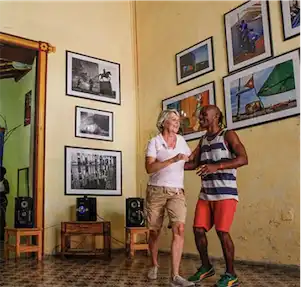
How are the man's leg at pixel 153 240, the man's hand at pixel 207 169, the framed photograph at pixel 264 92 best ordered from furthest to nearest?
the framed photograph at pixel 264 92 < the man's leg at pixel 153 240 < the man's hand at pixel 207 169

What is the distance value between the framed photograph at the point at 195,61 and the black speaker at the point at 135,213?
1622 mm

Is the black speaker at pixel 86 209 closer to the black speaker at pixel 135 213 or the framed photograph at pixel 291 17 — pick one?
the black speaker at pixel 135 213

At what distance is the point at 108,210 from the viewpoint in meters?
5.18

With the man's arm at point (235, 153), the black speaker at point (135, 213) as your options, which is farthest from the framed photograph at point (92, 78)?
the man's arm at point (235, 153)

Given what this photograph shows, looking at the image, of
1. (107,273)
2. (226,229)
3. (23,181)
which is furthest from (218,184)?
(23,181)

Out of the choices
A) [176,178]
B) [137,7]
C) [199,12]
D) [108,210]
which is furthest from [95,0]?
[176,178]

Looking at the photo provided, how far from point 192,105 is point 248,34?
3.51ft

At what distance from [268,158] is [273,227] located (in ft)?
2.15

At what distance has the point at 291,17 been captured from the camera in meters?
3.61

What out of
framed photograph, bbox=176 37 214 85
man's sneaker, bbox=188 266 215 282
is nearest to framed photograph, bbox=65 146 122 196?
framed photograph, bbox=176 37 214 85

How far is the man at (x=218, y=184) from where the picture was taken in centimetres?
258

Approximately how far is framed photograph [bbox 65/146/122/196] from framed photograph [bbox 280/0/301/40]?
2750 mm

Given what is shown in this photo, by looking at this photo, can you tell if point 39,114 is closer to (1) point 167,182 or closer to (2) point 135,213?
(2) point 135,213

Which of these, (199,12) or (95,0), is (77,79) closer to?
(95,0)
